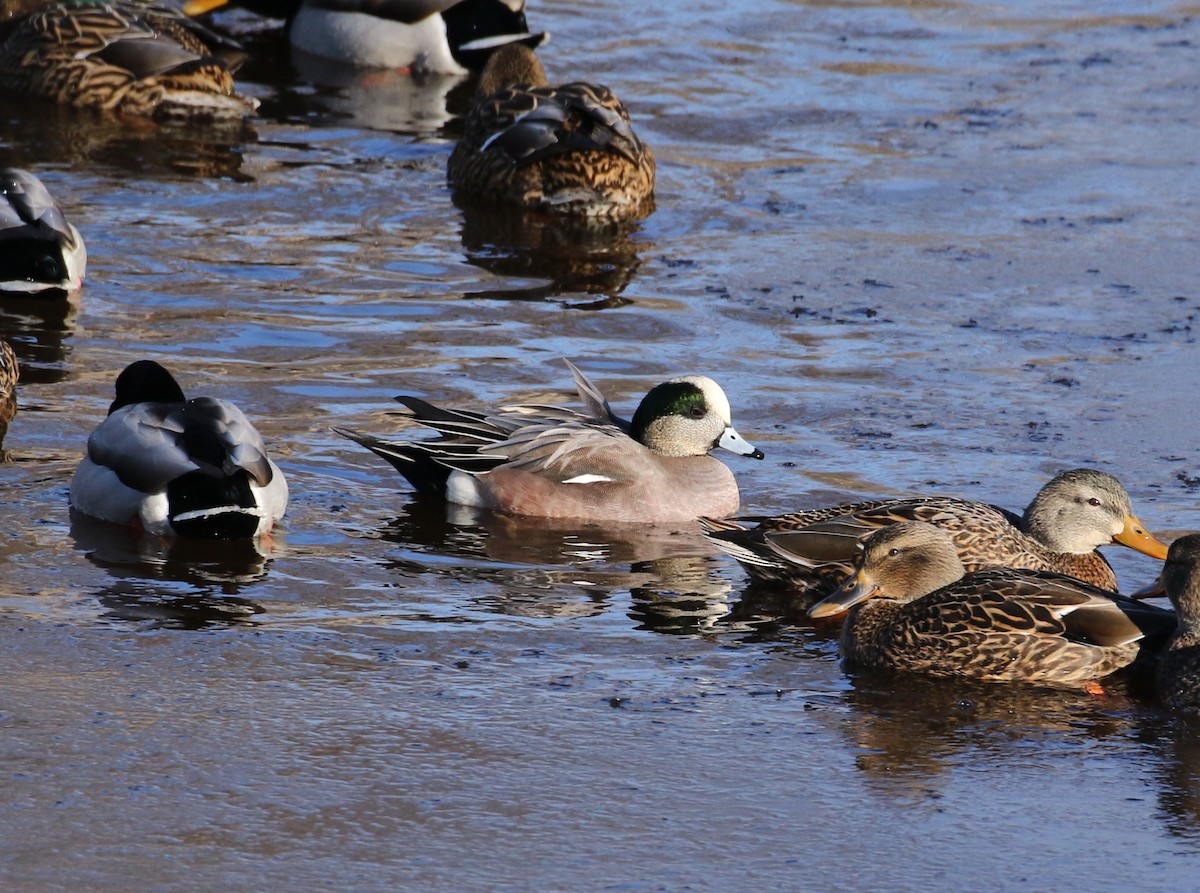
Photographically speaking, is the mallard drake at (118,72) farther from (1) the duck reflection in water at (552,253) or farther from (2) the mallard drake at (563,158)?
(1) the duck reflection in water at (552,253)

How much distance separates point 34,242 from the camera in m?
10.6

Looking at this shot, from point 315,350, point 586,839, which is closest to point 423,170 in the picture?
point 315,350

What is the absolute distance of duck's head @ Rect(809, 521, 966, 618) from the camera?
6855 mm

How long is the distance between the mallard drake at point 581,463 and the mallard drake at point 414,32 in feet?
27.1

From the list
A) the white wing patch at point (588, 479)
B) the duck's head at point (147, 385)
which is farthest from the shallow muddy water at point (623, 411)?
the duck's head at point (147, 385)

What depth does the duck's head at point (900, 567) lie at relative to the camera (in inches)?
270

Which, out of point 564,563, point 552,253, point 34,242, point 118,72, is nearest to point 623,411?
point 564,563

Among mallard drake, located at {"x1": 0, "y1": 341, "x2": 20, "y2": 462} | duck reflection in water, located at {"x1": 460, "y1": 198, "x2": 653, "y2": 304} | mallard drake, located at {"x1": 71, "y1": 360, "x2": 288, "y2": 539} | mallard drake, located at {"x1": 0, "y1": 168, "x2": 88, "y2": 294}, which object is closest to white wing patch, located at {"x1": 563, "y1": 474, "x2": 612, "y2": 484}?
mallard drake, located at {"x1": 71, "y1": 360, "x2": 288, "y2": 539}

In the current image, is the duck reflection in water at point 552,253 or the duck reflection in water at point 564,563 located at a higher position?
the duck reflection in water at point 552,253

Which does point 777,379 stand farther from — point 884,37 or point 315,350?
point 884,37

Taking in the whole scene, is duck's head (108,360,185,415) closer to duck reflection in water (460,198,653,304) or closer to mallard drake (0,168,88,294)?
mallard drake (0,168,88,294)

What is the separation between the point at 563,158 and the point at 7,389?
484cm

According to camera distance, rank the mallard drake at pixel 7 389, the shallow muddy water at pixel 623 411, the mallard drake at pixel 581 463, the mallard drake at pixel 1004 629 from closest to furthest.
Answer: the shallow muddy water at pixel 623 411
the mallard drake at pixel 1004 629
the mallard drake at pixel 581 463
the mallard drake at pixel 7 389

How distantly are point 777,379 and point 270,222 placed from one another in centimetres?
379
